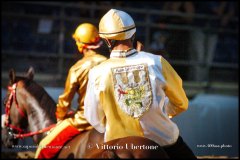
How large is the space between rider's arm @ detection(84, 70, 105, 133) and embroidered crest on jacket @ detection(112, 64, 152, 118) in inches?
6.0

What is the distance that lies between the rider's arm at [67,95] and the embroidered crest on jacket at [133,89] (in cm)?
181

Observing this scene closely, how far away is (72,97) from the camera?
5.99 meters

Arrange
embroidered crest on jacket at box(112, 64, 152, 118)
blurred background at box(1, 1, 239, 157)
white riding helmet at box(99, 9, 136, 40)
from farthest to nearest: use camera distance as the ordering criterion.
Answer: blurred background at box(1, 1, 239, 157), white riding helmet at box(99, 9, 136, 40), embroidered crest on jacket at box(112, 64, 152, 118)

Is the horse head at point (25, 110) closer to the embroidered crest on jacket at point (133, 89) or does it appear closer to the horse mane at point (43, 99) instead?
the horse mane at point (43, 99)

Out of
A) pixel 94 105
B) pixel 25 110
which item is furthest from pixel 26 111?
pixel 94 105

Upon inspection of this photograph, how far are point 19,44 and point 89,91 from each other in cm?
631

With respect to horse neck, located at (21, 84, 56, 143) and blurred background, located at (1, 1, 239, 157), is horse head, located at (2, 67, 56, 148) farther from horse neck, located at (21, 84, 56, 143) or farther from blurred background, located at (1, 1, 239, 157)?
blurred background, located at (1, 1, 239, 157)

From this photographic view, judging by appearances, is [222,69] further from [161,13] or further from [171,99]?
[171,99]

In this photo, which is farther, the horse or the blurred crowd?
the blurred crowd

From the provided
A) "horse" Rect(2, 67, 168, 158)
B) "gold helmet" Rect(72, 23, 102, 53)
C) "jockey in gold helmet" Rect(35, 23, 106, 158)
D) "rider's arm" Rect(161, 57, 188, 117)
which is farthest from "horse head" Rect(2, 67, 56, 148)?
"rider's arm" Rect(161, 57, 188, 117)

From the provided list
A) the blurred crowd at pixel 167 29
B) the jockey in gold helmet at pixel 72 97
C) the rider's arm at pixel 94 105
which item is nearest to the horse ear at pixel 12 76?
the jockey in gold helmet at pixel 72 97

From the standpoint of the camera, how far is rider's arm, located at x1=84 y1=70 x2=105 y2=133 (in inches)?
164

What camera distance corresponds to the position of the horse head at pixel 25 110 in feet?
21.4

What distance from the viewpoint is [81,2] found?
11.2 metres
